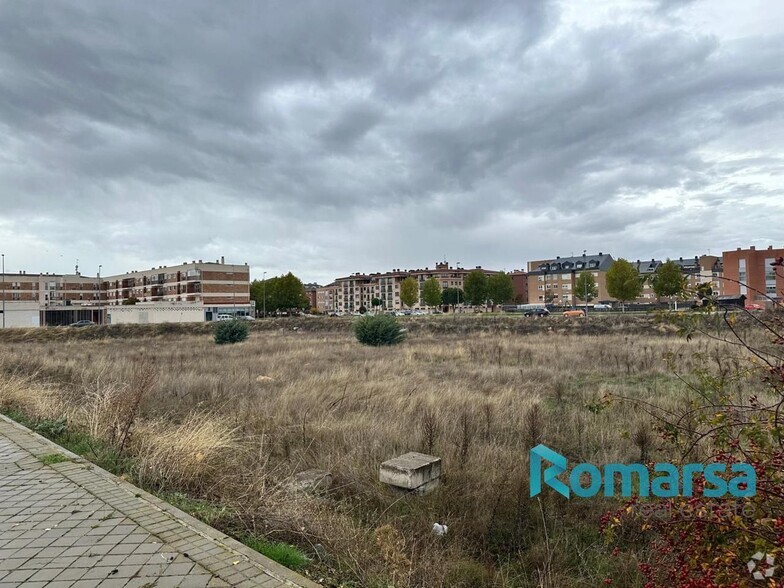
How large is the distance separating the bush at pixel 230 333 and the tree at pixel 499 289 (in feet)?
275

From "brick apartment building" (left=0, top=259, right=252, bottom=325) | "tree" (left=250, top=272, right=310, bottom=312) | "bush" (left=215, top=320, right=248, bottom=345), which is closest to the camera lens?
"bush" (left=215, top=320, right=248, bottom=345)

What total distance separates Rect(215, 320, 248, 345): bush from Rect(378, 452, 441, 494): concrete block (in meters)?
26.5

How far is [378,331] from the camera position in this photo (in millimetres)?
25750

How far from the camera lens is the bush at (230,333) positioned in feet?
99.5

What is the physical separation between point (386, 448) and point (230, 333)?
84.1ft

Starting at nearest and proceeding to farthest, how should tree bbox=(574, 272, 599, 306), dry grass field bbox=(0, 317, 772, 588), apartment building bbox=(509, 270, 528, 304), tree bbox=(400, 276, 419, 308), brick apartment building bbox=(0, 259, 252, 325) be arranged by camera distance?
dry grass field bbox=(0, 317, 772, 588)
brick apartment building bbox=(0, 259, 252, 325)
tree bbox=(574, 272, 599, 306)
tree bbox=(400, 276, 419, 308)
apartment building bbox=(509, 270, 528, 304)

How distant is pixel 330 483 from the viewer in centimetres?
574

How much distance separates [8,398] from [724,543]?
41.2 feet

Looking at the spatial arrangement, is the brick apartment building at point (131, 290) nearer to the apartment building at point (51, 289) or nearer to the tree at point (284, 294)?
the apartment building at point (51, 289)

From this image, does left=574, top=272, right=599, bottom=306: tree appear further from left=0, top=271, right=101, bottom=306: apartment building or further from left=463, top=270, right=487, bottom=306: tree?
left=0, top=271, right=101, bottom=306: apartment building

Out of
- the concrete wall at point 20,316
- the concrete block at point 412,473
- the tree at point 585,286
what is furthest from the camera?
the tree at point 585,286

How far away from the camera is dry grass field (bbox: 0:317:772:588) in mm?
4102

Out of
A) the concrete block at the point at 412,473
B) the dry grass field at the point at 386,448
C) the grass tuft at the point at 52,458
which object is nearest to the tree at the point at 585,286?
the dry grass field at the point at 386,448

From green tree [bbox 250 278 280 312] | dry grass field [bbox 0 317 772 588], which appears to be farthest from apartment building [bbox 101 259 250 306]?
dry grass field [bbox 0 317 772 588]
